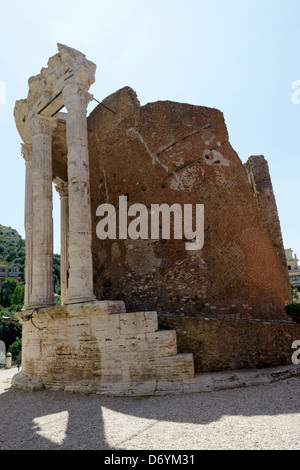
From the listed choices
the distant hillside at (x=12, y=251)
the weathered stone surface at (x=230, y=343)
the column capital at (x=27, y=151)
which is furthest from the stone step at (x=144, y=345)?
the distant hillside at (x=12, y=251)

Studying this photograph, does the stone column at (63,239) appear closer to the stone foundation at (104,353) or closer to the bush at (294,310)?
the stone foundation at (104,353)

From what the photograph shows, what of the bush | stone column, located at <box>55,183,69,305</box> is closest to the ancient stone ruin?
the bush

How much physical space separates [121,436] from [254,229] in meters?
7.20

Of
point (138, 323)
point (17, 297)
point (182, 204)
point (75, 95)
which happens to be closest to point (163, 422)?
point (138, 323)

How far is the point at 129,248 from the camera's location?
10.2 m

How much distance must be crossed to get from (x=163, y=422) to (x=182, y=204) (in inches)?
251

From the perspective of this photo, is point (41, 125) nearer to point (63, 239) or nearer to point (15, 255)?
point (63, 239)

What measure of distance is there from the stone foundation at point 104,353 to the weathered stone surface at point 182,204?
7.45 feet

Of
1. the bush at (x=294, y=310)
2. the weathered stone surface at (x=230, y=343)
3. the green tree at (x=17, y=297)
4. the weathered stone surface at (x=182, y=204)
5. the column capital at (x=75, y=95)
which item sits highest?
the column capital at (x=75, y=95)

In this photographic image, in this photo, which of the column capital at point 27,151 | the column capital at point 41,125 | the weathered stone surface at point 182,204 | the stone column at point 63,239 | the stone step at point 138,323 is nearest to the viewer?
the stone step at point 138,323

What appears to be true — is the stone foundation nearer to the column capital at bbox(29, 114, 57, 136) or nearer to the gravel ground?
the gravel ground

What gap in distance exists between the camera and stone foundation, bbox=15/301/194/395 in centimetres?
641

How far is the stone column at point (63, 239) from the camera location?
539 inches
